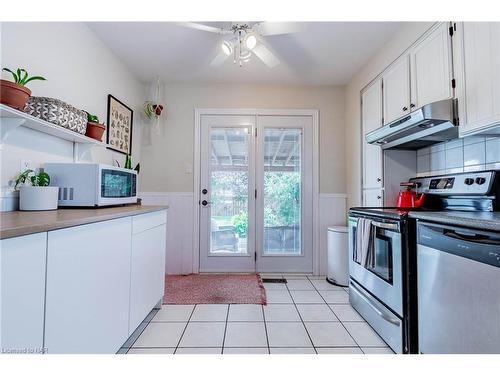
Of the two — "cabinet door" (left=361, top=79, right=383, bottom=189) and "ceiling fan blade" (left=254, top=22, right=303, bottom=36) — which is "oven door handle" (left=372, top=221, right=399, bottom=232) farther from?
"ceiling fan blade" (left=254, top=22, right=303, bottom=36)

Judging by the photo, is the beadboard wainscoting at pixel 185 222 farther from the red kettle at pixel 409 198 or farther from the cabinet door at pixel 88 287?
the cabinet door at pixel 88 287

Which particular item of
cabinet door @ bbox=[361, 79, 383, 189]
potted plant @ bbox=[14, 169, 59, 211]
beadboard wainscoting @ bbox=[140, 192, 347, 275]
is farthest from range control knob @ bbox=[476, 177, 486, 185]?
potted plant @ bbox=[14, 169, 59, 211]

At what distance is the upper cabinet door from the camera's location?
2416 millimetres

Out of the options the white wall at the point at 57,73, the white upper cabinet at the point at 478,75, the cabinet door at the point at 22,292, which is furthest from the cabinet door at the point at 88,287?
the white upper cabinet at the point at 478,75

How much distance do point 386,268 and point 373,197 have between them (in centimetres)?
98

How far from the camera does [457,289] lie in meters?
1.16

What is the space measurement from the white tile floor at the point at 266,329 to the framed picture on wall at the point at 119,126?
66.1 inches

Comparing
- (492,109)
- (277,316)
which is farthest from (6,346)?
(492,109)

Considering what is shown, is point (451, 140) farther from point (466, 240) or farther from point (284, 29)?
point (284, 29)

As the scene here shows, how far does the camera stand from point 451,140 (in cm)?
195

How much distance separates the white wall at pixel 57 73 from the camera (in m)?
1.47

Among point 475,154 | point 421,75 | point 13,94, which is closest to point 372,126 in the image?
point 421,75

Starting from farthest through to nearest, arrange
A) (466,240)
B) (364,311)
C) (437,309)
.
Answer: (364,311), (437,309), (466,240)

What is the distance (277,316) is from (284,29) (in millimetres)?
2337
